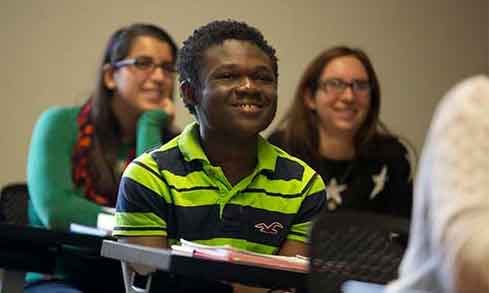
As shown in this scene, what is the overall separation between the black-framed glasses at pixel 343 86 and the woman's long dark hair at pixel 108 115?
59 cm

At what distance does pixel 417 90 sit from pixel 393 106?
150mm

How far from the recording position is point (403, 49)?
435cm

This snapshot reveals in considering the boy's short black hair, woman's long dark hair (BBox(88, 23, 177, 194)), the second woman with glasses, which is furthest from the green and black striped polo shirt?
the second woman with glasses

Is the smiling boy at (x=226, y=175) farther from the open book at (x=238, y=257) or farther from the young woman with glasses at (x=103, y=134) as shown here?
the young woman with glasses at (x=103, y=134)

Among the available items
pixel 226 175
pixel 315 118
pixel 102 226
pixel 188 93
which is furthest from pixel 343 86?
pixel 226 175

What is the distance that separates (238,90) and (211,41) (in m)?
0.16

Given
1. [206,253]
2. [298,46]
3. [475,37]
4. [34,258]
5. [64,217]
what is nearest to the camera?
[206,253]

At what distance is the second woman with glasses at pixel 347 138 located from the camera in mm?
3400

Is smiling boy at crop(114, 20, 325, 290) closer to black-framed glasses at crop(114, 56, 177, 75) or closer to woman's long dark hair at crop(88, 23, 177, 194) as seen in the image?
woman's long dark hair at crop(88, 23, 177, 194)

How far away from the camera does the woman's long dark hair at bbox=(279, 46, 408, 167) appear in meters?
3.45

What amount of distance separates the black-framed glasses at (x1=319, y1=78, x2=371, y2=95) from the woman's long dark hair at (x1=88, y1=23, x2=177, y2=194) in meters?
0.59

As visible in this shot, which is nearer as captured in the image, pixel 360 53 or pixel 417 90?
pixel 360 53

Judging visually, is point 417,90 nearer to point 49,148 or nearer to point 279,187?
point 49,148

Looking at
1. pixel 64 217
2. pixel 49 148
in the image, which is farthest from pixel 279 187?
pixel 49 148
